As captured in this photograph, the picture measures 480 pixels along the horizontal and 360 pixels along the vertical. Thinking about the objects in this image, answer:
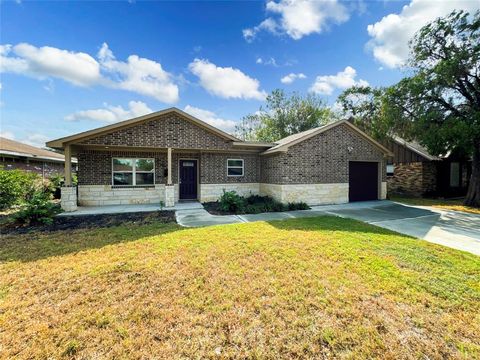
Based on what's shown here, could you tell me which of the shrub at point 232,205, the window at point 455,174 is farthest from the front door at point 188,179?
the window at point 455,174

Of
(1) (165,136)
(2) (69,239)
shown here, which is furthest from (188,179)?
(2) (69,239)

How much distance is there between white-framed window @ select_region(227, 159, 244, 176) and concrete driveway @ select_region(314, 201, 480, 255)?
5515 mm

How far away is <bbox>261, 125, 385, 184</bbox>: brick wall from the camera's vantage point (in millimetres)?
11141

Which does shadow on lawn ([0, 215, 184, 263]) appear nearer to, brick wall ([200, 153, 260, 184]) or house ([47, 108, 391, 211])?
house ([47, 108, 391, 211])

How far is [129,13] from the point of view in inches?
376

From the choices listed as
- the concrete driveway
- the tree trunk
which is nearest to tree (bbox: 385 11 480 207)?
the tree trunk

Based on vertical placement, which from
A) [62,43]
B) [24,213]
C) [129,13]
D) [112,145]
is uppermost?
[129,13]

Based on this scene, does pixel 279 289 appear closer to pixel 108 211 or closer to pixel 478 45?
pixel 108 211

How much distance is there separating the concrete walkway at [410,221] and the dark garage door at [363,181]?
6.80ft

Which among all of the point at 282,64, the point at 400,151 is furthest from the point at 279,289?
the point at 400,151

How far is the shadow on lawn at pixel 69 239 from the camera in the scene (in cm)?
495

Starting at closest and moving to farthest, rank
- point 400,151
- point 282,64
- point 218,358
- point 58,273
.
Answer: point 218,358 → point 58,273 → point 282,64 → point 400,151

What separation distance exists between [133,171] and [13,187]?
512cm

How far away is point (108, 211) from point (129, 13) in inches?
348
